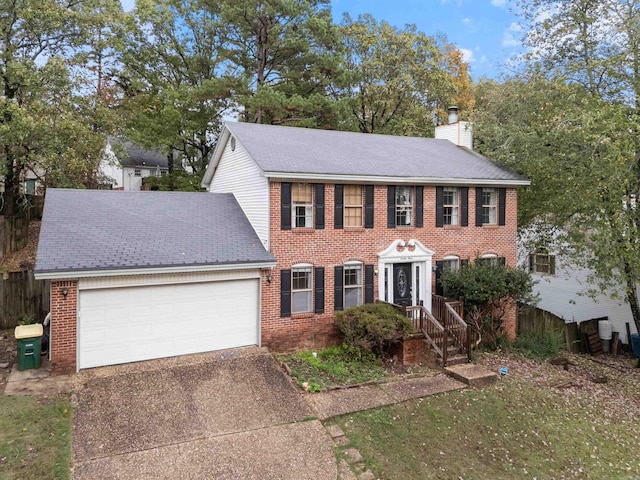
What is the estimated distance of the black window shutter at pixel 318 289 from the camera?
39.1ft

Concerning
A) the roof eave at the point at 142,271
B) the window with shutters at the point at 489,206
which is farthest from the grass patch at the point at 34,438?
the window with shutters at the point at 489,206

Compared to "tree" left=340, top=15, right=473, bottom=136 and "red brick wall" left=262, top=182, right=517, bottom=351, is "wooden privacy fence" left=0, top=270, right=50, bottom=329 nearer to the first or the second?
"red brick wall" left=262, top=182, right=517, bottom=351

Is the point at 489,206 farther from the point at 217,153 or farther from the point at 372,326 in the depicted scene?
the point at 217,153

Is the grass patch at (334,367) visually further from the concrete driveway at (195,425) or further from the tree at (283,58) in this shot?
the tree at (283,58)

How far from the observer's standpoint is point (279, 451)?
6.98m

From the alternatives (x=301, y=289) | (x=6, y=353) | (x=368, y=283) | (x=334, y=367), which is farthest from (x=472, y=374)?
(x=6, y=353)

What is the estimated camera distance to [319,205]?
11938mm

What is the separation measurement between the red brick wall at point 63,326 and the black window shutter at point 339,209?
669cm

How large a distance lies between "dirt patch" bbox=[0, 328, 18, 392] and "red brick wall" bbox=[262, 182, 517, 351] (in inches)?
227

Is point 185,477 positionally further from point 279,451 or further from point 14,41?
point 14,41

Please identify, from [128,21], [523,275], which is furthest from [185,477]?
[128,21]

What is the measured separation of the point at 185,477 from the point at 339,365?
5170mm

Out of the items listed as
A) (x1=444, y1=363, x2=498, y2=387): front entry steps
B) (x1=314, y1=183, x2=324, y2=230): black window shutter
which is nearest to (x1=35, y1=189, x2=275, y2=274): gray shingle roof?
(x1=314, y1=183, x2=324, y2=230): black window shutter

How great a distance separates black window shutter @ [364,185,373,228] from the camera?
494 inches
